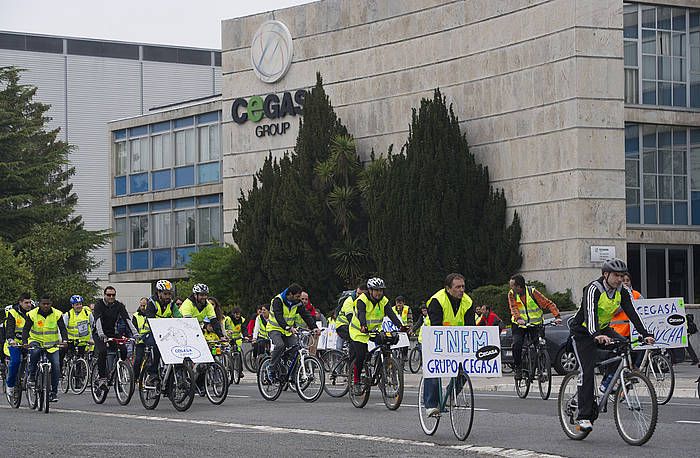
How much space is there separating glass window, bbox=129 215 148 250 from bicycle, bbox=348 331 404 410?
142 feet

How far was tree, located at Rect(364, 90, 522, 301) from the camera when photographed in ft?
138

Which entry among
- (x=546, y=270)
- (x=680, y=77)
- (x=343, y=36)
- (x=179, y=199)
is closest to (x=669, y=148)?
→ (x=680, y=77)

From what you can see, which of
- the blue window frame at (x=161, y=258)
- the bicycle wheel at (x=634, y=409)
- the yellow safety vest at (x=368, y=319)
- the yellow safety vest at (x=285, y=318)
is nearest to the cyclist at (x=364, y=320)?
the yellow safety vest at (x=368, y=319)

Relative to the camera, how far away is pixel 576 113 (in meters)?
40.2

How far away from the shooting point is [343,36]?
160ft

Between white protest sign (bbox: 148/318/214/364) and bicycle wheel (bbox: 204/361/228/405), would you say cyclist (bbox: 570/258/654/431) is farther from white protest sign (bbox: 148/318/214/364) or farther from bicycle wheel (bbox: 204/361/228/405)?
bicycle wheel (bbox: 204/361/228/405)

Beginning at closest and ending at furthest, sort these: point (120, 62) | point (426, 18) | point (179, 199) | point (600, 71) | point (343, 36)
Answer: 1. point (600, 71)
2. point (426, 18)
3. point (343, 36)
4. point (179, 199)
5. point (120, 62)

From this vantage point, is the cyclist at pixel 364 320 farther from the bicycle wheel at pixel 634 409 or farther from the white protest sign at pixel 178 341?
the bicycle wheel at pixel 634 409

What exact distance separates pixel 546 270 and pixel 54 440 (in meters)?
27.1

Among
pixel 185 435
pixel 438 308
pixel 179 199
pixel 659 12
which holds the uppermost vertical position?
pixel 659 12

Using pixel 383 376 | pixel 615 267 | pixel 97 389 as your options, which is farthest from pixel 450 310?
pixel 97 389

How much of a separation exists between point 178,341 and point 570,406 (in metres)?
8.07

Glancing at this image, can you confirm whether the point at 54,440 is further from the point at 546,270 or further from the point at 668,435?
the point at 546,270

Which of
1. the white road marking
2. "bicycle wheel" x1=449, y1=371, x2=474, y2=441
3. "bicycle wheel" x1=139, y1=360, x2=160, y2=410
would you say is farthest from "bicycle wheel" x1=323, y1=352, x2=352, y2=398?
"bicycle wheel" x1=449, y1=371, x2=474, y2=441
